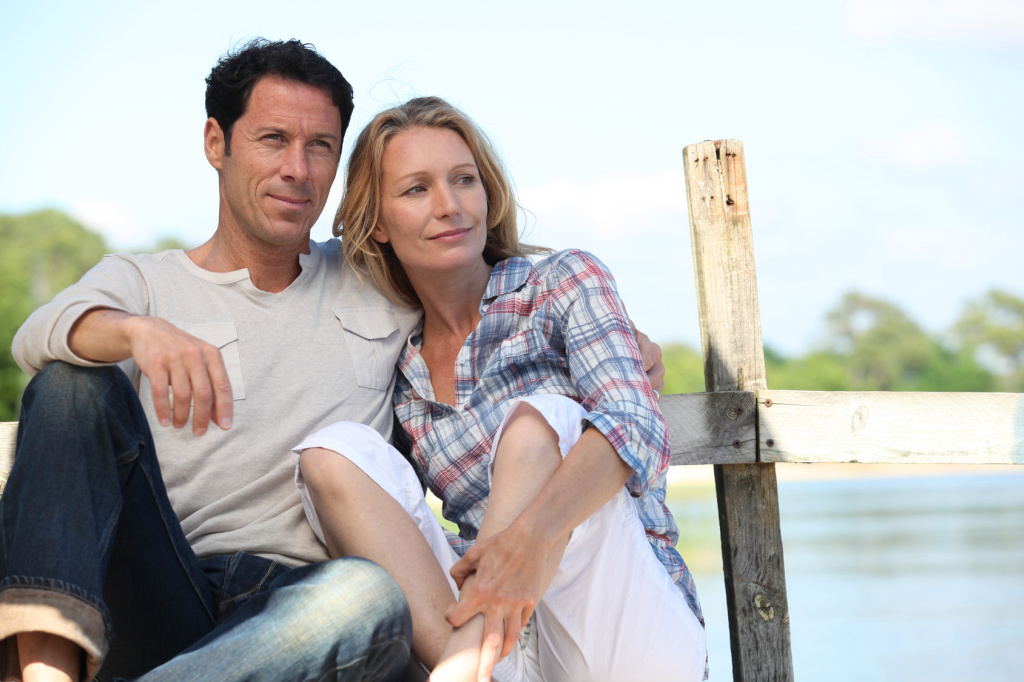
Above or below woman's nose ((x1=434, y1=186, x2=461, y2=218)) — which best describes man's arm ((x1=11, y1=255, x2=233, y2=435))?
below

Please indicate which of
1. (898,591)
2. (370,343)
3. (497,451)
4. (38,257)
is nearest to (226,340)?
(370,343)

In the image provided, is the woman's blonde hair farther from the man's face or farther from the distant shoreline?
the distant shoreline

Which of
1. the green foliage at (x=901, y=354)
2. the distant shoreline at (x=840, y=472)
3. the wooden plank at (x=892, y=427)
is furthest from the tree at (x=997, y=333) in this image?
the wooden plank at (x=892, y=427)

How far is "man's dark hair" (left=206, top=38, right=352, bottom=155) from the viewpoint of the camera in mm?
2363

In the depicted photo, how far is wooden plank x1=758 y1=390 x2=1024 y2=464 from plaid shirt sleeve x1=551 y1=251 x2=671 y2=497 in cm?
65

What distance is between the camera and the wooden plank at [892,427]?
2477 millimetres

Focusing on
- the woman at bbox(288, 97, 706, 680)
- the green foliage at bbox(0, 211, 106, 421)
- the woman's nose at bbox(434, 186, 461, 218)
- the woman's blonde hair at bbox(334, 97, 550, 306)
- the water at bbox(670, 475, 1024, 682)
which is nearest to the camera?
the woman at bbox(288, 97, 706, 680)

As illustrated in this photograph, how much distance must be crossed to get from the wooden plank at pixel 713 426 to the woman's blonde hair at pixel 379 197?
22.4 inches

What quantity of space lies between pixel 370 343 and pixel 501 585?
35.8 inches

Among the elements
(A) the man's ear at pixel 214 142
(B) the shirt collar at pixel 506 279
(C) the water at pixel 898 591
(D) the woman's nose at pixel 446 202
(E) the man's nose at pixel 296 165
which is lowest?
(C) the water at pixel 898 591

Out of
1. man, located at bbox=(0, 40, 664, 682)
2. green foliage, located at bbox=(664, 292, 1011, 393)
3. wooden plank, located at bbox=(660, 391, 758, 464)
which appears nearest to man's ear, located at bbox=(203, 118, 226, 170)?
man, located at bbox=(0, 40, 664, 682)

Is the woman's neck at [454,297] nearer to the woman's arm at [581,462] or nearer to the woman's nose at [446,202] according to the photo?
the woman's nose at [446,202]

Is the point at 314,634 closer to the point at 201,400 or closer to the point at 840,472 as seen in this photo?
the point at 201,400

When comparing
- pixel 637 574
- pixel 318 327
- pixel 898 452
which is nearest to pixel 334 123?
pixel 318 327
